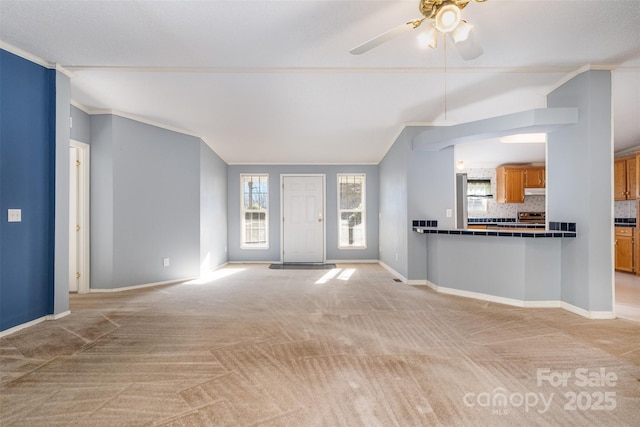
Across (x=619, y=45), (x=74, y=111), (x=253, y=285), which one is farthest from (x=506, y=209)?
(x=74, y=111)

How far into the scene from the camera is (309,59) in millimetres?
2838

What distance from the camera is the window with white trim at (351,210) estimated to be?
6.94 meters

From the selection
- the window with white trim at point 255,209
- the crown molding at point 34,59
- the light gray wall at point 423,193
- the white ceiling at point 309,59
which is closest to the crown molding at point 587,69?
the white ceiling at point 309,59

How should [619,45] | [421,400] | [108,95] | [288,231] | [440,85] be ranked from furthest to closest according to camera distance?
1. [288,231]
2. [108,95]
3. [440,85]
4. [619,45]
5. [421,400]

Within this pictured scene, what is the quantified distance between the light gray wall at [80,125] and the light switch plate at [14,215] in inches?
60.2

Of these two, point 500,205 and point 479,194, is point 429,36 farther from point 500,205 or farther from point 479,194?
point 500,205

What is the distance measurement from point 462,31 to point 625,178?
19.1 feet

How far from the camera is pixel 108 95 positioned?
3607mm

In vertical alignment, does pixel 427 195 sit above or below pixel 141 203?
above

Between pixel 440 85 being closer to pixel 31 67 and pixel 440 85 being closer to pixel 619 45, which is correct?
pixel 619 45

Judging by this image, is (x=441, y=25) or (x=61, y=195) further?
(x=61, y=195)

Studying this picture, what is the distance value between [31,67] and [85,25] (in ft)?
3.46

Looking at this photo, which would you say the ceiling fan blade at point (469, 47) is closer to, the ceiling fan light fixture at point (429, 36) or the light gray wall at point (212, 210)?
the ceiling fan light fixture at point (429, 36)

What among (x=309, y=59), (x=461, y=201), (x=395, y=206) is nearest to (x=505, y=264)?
(x=461, y=201)
